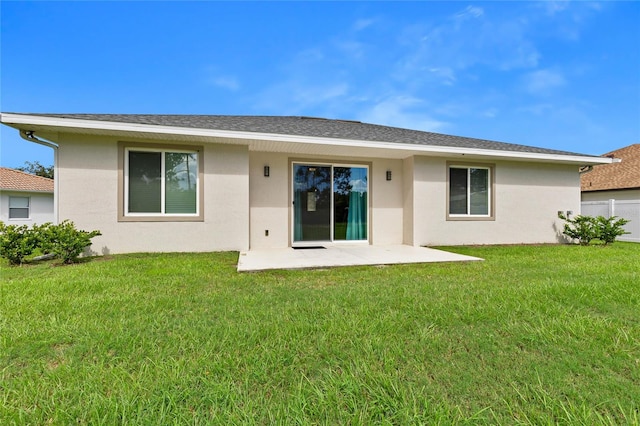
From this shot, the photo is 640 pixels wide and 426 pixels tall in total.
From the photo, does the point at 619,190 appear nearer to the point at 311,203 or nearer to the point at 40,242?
the point at 311,203

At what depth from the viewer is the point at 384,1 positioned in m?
8.04

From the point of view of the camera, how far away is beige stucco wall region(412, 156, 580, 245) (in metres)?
7.77

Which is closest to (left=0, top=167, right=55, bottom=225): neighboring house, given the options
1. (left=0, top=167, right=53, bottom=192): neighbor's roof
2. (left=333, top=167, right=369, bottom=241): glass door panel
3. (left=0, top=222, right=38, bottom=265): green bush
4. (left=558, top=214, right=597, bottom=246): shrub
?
(left=0, top=167, right=53, bottom=192): neighbor's roof

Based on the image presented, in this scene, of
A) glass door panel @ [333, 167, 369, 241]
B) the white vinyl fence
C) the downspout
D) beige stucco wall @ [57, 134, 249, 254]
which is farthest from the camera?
the white vinyl fence

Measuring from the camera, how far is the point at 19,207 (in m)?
15.4

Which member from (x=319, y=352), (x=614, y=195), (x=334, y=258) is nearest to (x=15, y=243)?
(x=334, y=258)

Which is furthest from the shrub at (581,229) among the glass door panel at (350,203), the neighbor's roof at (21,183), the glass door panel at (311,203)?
the neighbor's roof at (21,183)

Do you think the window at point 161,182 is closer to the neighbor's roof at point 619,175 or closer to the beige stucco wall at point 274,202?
the beige stucco wall at point 274,202

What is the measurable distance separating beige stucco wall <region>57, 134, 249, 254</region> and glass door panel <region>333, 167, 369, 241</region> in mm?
2565

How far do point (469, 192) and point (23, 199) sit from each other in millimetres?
22351

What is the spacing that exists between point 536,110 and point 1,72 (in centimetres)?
2157

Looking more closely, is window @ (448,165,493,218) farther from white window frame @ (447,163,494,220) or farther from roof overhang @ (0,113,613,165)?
roof overhang @ (0,113,613,165)

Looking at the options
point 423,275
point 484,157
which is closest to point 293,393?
point 423,275

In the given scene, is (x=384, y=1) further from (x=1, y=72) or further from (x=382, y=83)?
(x=1, y=72)
